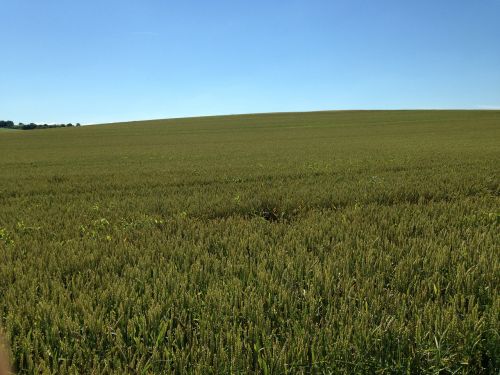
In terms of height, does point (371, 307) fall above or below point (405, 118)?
below

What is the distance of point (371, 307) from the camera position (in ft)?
10.2

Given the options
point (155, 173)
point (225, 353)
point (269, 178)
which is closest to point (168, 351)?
point (225, 353)

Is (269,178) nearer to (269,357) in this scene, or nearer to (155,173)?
(155,173)

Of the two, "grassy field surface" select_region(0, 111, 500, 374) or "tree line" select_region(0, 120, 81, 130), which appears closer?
"grassy field surface" select_region(0, 111, 500, 374)

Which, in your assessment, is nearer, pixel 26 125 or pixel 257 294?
pixel 257 294

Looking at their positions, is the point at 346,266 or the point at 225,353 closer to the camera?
the point at 225,353

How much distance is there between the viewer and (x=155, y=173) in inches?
621

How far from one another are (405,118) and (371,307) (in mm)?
76341

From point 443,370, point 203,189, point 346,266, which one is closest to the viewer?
point 443,370

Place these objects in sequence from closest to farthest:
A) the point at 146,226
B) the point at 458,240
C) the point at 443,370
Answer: the point at 443,370
the point at 458,240
the point at 146,226

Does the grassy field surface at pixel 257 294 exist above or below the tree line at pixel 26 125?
below

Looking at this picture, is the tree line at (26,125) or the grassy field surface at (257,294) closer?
the grassy field surface at (257,294)

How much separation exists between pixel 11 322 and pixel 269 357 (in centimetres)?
204

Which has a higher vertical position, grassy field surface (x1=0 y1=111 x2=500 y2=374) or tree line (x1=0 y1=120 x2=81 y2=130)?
tree line (x1=0 y1=120 x2=81 y2=130)
